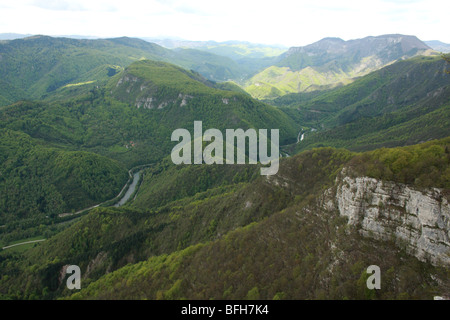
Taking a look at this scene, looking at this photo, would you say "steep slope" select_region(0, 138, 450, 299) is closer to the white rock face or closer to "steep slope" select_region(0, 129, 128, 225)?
the white rock face

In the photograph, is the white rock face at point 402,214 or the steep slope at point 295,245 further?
the steep slope at point 295,245

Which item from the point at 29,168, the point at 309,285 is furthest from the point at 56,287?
the point at 29,168

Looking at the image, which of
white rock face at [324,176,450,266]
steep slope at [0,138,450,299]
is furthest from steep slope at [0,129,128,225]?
white rock face at [324,176,450,266]

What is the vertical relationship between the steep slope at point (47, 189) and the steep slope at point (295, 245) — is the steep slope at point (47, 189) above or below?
below

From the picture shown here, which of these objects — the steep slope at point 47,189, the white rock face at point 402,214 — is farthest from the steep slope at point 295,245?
the steep slope at point 47,189

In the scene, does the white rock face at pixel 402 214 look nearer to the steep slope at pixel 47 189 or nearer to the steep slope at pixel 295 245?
the steep slope at pixel 295 245

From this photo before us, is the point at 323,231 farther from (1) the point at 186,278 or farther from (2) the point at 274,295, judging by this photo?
(1) the point at 186,278

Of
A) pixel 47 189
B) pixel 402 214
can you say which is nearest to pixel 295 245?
pixel 402 214

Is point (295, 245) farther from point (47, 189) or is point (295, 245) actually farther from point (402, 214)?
point (47, 189)
